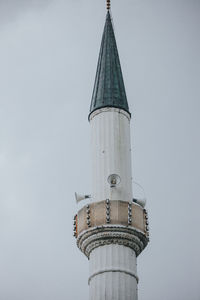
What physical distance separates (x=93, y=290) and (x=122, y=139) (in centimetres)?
644

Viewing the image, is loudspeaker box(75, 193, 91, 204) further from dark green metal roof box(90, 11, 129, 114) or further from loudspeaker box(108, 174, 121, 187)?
dark green metal roof box(90, 11, 129, 114)

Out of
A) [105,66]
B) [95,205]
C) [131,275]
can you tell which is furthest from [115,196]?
[105,66]

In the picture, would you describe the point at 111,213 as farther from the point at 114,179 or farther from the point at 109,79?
the point at 109,79

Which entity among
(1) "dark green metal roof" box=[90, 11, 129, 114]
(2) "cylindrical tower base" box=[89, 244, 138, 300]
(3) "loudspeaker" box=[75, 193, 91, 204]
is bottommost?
(2) "cylindrical tower base" box=[89, 244, 138, 300]

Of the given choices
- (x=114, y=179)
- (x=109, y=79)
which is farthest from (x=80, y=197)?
(x=109, y=79)

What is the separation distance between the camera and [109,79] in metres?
38.6

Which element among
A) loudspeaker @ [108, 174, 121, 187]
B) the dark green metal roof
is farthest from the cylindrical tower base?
the dark green metal roof

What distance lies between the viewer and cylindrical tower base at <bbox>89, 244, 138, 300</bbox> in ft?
110

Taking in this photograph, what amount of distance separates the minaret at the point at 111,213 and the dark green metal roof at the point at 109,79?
4 cm

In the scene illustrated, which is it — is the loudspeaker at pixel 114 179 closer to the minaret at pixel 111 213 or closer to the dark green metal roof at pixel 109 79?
the minaret at pixel 111 213

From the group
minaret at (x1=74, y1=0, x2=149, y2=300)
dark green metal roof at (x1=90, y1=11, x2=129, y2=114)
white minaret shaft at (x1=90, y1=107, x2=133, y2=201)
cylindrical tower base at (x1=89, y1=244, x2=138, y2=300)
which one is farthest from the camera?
dark green metal roof at (x1=90, y1=11, x2=129, y2=114)

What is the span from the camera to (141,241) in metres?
35.2

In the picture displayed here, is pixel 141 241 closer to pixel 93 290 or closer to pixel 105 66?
pixel 93 290

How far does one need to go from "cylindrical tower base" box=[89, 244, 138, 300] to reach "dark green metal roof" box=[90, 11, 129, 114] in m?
6.37
